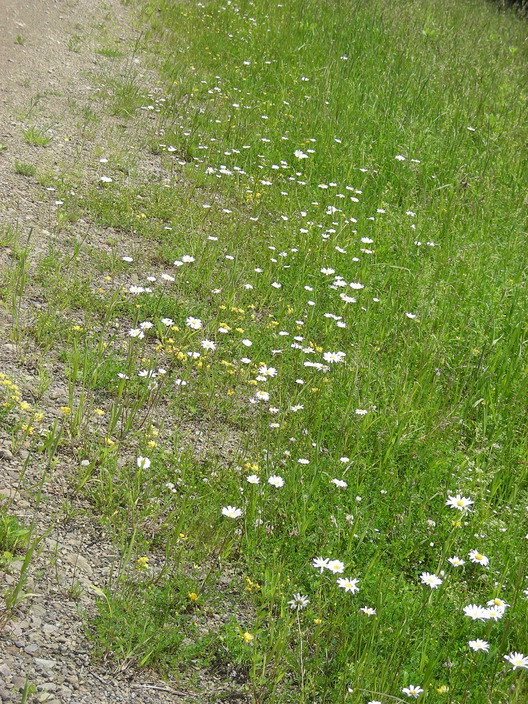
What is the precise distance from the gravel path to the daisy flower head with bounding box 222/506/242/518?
467mm

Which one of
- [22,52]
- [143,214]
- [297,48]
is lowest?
[143,214]

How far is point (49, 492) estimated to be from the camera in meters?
2.99

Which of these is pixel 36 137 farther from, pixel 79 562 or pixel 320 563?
pixel 320 563

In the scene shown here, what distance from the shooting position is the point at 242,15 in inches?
413

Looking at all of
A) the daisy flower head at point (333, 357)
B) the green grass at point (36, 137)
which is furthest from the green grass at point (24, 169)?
Result: the daisy flower head at point (333, 357)

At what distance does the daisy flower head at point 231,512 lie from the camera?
9.79ft

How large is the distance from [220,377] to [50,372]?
88 centimetres

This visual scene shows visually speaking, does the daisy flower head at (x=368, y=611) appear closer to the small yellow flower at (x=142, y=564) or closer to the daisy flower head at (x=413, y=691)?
the daisy flower head at (x=413, y=691)

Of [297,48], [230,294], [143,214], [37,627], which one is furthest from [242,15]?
[37,627]

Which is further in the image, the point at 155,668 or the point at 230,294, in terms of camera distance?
the point at 230,294

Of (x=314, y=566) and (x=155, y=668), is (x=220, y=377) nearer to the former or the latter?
(x=314, y=566)

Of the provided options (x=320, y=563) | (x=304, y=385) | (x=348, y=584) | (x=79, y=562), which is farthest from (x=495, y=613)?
(x=304, y=385)

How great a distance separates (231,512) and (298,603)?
0.46 meters

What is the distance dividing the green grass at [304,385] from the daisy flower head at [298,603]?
0.04 metres
